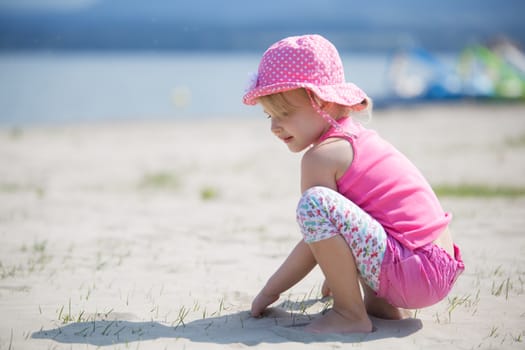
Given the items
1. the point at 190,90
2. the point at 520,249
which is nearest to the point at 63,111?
the point at 190,90

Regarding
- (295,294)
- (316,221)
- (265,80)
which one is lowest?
(295,294)

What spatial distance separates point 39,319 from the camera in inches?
113

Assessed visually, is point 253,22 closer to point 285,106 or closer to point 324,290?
point 324,290

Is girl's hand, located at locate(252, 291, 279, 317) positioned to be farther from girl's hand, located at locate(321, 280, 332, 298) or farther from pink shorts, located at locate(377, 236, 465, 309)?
pink shorts, located at locate(377, 236, 465, 309)

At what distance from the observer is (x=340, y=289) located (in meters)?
2.71

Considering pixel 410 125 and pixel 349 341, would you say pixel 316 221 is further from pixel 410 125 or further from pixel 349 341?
pixel 410 125

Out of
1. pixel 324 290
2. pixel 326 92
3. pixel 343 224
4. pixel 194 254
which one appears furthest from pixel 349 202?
pixel 194 254

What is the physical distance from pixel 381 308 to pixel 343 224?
0.60 m

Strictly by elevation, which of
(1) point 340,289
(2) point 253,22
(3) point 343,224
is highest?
(2) point 253,22

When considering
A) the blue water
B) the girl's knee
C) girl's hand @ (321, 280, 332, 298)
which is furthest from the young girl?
the blue water

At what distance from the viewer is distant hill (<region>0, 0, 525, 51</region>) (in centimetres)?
8188

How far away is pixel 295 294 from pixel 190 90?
23.1 meters

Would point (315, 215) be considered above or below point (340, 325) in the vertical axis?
above

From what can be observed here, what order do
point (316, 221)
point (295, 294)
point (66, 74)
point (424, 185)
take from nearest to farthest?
point (316, 221)
point (424, 185)
point (295, 294)
point (66, 74)
